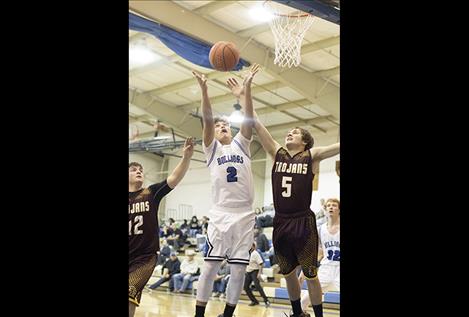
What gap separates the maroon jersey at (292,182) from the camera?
15.0 feet

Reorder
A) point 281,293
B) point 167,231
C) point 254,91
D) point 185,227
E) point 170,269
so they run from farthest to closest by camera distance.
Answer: point 185,227
point 167,231
point 170,269
point 281,293
point 254,91

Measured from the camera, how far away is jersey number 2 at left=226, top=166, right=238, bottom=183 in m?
4.56

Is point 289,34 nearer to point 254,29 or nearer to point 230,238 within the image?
point 254,29

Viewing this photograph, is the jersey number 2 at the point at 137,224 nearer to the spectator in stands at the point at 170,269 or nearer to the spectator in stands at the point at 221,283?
the spectator in stands at the point at 221,283

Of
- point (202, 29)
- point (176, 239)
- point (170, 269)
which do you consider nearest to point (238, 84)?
point (202, 29)

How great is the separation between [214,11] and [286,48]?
336cm

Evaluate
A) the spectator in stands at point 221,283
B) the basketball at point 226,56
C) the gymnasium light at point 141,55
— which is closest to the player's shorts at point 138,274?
the basketball at point 226,56

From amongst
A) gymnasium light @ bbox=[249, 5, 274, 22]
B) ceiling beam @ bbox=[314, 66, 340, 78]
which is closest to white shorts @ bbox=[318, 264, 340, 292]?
gymnasium light @ bbox=[249, 5, 274, 22]

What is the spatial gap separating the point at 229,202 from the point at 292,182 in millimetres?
578

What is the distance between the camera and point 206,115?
462 cm

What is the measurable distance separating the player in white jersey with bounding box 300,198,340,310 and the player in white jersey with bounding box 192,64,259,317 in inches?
87.8

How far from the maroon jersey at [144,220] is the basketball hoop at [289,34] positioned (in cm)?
228

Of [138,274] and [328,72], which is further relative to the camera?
[328,72]
